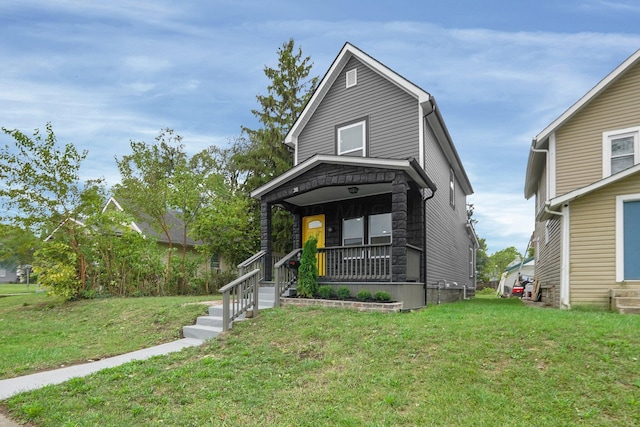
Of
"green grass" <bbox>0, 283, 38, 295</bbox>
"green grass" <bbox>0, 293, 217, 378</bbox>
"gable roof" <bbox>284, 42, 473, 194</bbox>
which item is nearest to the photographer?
"green grass" <bbox>0, 293, 217, 378</bbox>

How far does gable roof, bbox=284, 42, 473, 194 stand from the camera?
37.4 feet

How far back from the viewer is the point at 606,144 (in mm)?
10469

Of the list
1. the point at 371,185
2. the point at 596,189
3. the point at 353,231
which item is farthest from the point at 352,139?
the point at 596,189

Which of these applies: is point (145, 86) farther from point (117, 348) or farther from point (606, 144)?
point (606, 144)

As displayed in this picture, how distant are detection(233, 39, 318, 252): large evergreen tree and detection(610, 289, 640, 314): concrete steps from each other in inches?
589

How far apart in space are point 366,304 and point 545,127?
7.24 m

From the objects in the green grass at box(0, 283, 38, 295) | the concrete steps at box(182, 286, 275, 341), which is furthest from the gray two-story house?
the green grass at box(0, 283, 38, 295)

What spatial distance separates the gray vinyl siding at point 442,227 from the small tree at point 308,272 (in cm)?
391

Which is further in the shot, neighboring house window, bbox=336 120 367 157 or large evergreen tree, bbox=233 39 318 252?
large evergreen tree, bbox=233 39 318 252

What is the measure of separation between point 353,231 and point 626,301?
6909mm

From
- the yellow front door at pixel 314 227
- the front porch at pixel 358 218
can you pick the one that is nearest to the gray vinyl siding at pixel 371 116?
the front porch at pixel 358 218

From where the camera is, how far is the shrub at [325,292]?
9.61 meters

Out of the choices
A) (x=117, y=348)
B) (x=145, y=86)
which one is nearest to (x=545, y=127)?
(x=117, y=348)

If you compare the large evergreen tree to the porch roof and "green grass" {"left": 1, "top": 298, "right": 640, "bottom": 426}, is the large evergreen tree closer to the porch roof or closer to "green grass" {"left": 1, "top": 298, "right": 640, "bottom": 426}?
the porch roof
